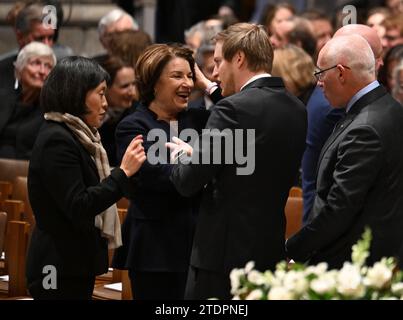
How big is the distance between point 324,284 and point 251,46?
65.5 inches

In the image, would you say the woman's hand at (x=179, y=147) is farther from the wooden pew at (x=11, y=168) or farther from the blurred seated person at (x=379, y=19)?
the blurred seated person at (x=379, y=19)

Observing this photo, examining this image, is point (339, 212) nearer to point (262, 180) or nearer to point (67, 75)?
point (262, 180)

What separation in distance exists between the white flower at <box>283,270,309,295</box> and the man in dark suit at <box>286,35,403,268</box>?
1253mm

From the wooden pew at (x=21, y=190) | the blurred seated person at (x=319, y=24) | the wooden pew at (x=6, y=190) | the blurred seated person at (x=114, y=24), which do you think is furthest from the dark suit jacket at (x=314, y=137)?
the blurred seated person at (x=319, y=24)

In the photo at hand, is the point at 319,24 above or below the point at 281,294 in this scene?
above

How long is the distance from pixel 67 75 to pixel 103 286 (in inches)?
67.7

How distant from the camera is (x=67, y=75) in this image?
4562mm

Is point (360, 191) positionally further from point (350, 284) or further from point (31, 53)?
point (31, 53)

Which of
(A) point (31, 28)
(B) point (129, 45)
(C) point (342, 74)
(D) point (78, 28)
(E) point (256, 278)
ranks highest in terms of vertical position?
(D) point (78, 28)

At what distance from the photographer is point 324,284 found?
9.20 ft

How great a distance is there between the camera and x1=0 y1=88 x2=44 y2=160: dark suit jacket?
7314mm

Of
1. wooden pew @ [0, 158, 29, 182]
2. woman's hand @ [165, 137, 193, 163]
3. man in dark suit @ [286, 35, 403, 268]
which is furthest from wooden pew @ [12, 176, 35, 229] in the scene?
man in dark suit @ [286, 35, 403, 268]

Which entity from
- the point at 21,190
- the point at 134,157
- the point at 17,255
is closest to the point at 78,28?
the point at 21,190

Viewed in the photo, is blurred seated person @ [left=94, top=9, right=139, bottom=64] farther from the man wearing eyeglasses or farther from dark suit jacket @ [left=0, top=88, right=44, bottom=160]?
the man wearing eyeglasses
